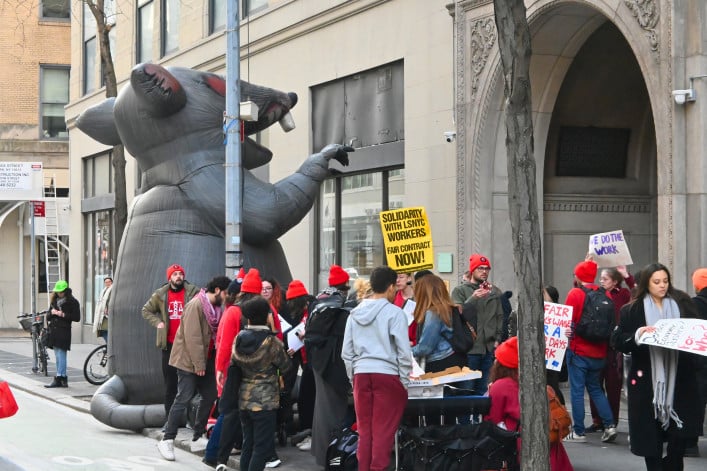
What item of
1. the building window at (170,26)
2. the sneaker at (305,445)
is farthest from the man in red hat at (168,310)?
the building window at (170,26)

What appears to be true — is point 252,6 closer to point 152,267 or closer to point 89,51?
point 152,267

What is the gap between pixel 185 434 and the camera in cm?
1230

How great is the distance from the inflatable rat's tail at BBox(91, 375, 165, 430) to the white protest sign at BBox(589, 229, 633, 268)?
5274mm

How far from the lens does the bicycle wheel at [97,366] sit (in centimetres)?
1812

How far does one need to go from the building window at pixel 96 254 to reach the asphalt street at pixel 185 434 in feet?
8.70

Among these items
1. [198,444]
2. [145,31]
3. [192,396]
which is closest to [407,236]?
[192,396]

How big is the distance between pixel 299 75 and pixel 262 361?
39.9ft

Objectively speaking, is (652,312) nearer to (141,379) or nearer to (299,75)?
(141,379)

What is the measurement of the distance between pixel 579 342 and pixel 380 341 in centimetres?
353

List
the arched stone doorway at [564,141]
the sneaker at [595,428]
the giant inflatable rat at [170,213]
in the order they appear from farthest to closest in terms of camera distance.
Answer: the arched stone doorway at [564,141] → the giant inflatable rat at [170,213] → the sneaker at [595,428]

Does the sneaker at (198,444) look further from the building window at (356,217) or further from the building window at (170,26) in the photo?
the building window at (170,26)

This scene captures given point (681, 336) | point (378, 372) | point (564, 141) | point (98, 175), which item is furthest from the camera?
point (98, 175)

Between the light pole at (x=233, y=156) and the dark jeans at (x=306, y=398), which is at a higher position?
the light pole at (x=233, y=156)

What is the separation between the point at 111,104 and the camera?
48.1ft
